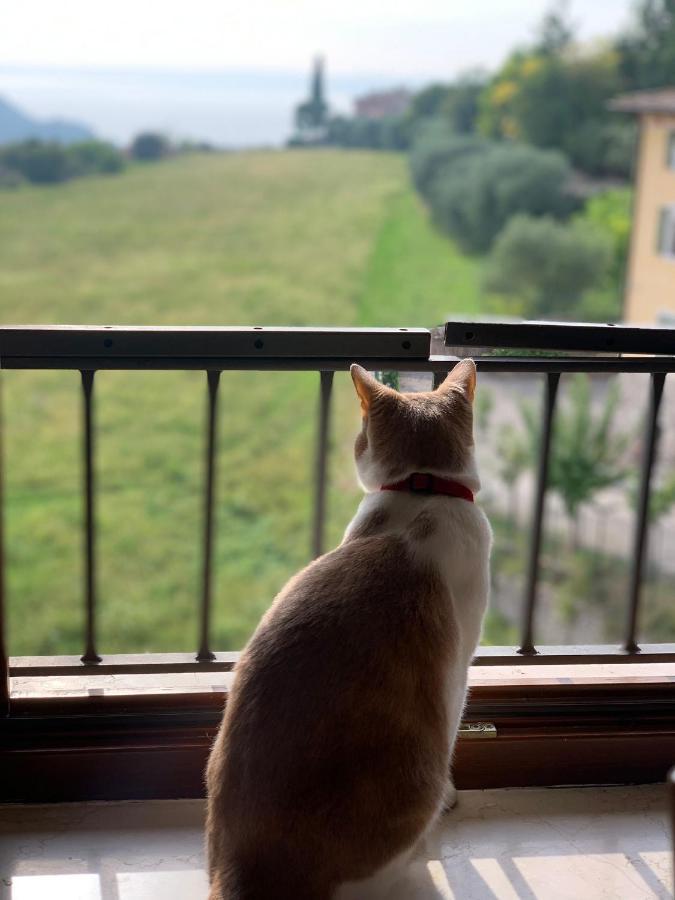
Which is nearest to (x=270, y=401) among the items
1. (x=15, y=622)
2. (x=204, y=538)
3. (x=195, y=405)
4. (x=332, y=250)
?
(x=195, y=405)

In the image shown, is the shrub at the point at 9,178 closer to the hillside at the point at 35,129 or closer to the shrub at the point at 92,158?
the hillside at the point at 35,129

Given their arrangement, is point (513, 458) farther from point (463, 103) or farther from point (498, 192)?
point (463, 103)

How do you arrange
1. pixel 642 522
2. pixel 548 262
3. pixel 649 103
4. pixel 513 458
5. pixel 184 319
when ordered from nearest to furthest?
1. pixel 642 522
2. pixel 513 458
3. pixel 649 103
4. pixel 184 319
5. pixel 548 262

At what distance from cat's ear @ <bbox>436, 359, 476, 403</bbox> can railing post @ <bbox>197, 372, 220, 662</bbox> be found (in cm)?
40

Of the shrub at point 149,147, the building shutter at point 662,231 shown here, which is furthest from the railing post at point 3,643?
the shrub at point 149,147

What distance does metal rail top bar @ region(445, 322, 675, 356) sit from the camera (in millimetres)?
1493

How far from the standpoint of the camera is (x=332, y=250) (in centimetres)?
2161

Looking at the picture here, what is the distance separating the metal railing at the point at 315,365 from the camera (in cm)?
143

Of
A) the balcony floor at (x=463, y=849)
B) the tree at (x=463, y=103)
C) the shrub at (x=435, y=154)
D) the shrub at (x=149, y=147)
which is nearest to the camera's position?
the balcony floor at (x=463, y=849)

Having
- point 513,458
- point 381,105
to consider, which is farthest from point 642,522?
point 381,105

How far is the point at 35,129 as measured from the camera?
770 inches

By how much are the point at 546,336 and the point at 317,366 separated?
37cm

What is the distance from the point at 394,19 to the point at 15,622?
18.0m

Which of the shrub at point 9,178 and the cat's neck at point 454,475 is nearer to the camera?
the cat's neck at point 454,475
